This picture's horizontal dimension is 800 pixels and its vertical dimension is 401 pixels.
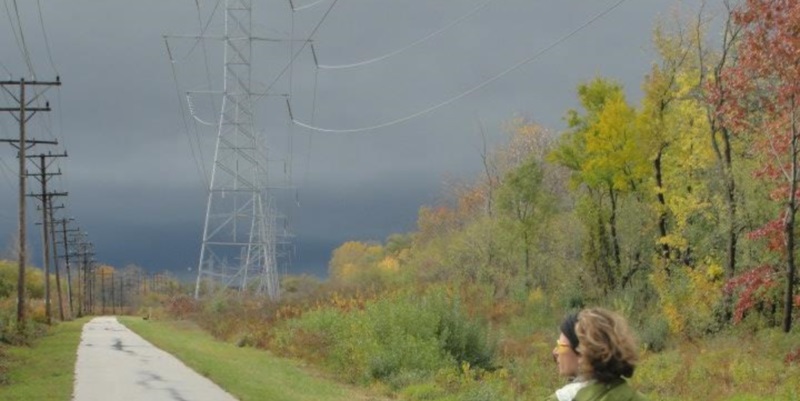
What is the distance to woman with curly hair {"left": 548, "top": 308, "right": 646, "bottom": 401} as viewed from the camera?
4.43 meters

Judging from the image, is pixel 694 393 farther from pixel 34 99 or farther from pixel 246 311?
pixel 34 99

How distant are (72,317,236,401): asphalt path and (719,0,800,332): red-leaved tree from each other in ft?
59.3

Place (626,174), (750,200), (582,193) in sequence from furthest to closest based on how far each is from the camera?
1. (582,193)
2. (626,174)
3. (750,200)

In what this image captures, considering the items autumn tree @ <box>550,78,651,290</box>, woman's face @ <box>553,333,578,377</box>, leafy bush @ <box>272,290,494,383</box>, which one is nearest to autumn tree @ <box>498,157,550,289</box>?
autumn tree @ <box>550,78,651,290</box>

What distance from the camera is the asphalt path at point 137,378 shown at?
18.9 m

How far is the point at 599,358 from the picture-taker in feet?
14.6

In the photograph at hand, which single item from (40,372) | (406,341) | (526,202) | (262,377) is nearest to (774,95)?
(406,341)

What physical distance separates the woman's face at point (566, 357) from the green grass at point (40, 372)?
15.2 metres

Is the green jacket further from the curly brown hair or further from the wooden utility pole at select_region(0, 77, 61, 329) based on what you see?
the wooden utility pole at select_region(0, 77, 61, 329)

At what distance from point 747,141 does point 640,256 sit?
10.7 metres

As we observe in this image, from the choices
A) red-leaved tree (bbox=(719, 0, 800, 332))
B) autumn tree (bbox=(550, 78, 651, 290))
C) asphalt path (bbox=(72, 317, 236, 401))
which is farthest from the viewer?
autumn tree (bbox=(550, 78, 651, 290))

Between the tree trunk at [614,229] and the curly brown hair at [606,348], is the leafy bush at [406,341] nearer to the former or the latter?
the curly brown hair at [606,348]

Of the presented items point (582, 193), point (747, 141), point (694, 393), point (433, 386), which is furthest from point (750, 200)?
Result: point (433, 386)

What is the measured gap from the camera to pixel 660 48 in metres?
45.2
